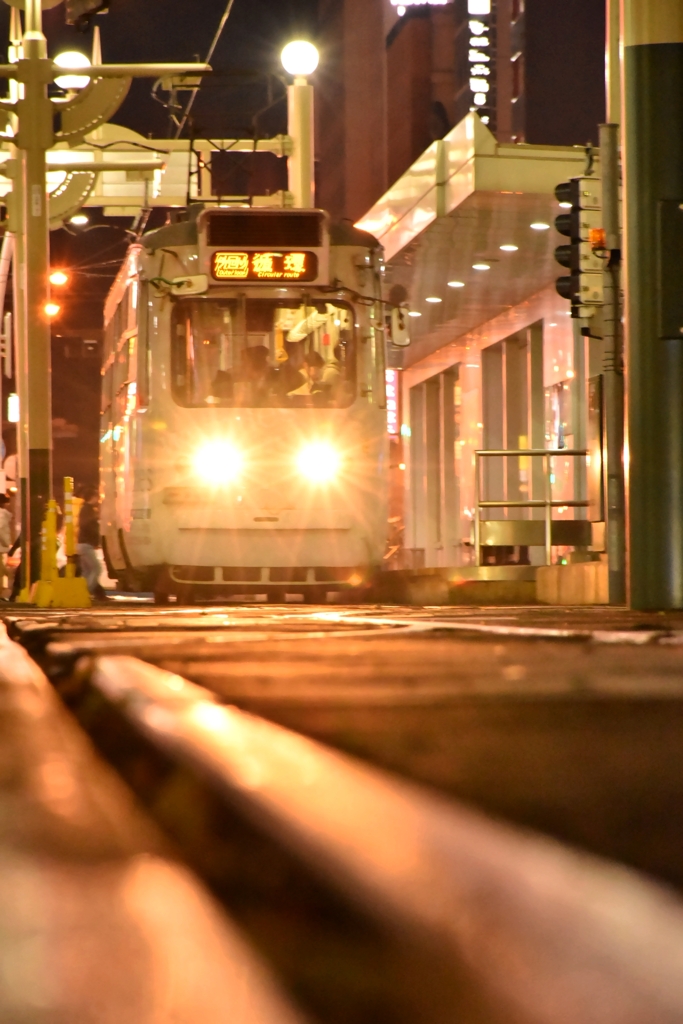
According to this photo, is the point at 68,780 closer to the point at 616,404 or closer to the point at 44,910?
the point at 44,910

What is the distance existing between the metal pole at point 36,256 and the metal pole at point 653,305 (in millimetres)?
10307

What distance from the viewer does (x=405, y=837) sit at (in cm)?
97

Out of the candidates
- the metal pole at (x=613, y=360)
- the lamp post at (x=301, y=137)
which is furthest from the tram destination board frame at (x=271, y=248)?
the lamp post at (x=301, y=137)

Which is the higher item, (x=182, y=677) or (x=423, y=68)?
(x=423, y=68)

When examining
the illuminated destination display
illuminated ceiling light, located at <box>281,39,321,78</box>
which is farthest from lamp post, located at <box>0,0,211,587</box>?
illuminated ceiling light, located at <box>281,39,321,78</box>

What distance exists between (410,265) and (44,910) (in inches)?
946

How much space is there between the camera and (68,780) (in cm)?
173

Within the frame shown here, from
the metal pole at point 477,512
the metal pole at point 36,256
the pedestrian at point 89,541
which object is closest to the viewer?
the metal pole at point 36,256

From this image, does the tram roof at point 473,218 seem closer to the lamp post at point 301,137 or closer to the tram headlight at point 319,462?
the lamp post at point 301,137

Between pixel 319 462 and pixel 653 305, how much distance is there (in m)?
6.95

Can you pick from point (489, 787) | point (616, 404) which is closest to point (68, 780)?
point (489, 787)

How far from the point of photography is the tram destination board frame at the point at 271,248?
15266 mm

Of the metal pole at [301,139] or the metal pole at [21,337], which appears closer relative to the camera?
the metal pole at [21,337]

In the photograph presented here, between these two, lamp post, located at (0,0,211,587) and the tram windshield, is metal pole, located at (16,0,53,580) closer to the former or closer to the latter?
lamp post, located at (0,0,211,587)
